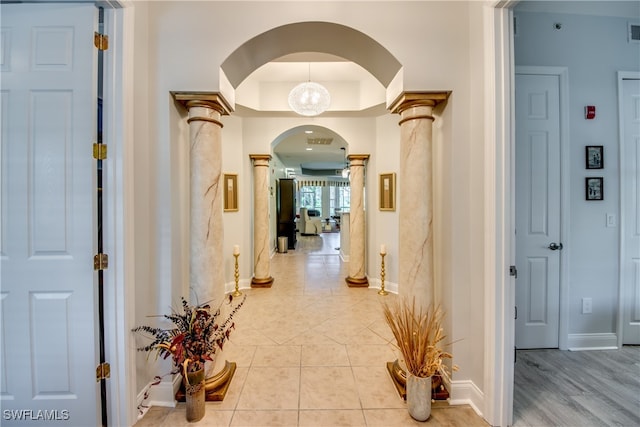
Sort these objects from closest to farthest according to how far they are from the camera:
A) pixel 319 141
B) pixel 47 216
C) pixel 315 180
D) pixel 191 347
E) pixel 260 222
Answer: pixel 47 216 → pixel 191 347 → pixel 260 222 → pixel 319 141 → pixel 315 180

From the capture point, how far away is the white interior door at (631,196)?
8.07 ft

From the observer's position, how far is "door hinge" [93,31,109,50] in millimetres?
1577

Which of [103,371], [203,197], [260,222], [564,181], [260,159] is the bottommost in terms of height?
[103,371]

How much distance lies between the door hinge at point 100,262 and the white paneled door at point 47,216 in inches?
1.0

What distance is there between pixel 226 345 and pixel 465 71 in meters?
3.09

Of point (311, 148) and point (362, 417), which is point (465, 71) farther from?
point (311, 148)

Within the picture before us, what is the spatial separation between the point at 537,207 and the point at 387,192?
2070 mm

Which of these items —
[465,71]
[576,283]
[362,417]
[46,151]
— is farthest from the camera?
[576,283]

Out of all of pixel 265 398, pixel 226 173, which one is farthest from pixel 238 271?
pixel 265 398

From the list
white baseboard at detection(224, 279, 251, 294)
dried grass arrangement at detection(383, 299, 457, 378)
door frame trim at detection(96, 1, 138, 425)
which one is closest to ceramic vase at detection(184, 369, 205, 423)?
door frame trim at detection(96, 1, 138, 425)

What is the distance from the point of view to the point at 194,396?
5.45 ft

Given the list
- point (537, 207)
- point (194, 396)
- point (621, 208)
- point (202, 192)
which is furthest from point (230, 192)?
point (621, 208)

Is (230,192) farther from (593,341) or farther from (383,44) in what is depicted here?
(593,341)

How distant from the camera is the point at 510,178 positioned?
1.59m
